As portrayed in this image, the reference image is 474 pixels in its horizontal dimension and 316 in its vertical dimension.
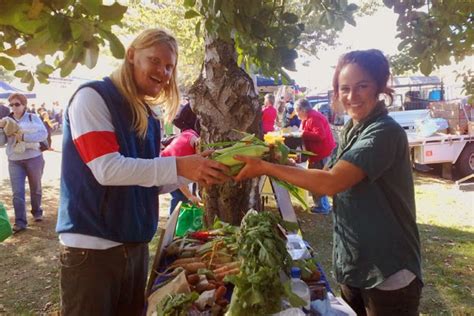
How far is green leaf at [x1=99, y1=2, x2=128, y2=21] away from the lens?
114 centimetres

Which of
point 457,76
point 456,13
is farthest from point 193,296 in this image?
point 457,76

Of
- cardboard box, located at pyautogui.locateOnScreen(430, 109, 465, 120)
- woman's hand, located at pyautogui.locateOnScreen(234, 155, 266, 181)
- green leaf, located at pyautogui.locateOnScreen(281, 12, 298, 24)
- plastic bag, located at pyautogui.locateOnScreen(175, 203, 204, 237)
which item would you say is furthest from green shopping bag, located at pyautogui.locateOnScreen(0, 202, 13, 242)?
cardboard box, located at pyautogui.locateOnScreen(430, 109, 465, 120)

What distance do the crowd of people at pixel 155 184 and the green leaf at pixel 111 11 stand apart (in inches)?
33.6

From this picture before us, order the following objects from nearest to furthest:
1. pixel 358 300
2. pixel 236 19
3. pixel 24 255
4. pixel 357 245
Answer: pixel 236 19, pixel 357 245, pixel 358 300, pixel 24 255

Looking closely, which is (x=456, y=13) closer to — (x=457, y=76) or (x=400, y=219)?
(x=400, y=219)

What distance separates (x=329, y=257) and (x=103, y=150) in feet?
14.7

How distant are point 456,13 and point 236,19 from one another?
51.8 inches

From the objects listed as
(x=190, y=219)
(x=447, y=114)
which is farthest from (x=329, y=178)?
(x=447, y=114)

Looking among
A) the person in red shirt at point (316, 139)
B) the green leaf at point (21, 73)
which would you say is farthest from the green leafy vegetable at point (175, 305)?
the person in red shirt at point (316, 139)

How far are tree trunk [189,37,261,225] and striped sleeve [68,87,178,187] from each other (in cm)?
202

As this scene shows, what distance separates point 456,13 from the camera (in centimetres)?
229

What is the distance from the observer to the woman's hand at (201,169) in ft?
6.81

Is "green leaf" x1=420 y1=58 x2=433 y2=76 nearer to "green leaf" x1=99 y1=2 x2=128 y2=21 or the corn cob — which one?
the corn cob

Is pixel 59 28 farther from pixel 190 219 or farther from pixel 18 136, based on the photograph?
pixel 18 136
